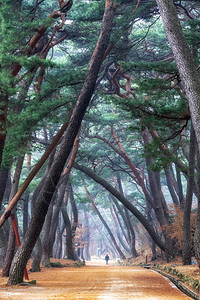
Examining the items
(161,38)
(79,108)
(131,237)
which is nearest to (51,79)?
(79,108)

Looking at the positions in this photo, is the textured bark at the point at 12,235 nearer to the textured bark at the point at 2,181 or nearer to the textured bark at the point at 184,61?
the textured bark at the point at 2,181

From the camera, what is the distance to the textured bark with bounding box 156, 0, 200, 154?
A: 7.77 metres

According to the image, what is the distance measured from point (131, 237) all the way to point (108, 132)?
9.89 m

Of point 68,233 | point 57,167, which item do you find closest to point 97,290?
point 57,167

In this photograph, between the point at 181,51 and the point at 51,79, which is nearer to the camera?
the point at 181,51

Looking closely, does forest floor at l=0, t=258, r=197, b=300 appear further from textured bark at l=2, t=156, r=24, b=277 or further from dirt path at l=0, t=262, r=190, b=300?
textured bark at l=2, t=156, r=24, b=277

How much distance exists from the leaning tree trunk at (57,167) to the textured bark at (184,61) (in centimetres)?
304

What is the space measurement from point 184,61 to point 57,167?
470cm

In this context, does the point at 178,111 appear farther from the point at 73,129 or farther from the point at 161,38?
the point at 161,38

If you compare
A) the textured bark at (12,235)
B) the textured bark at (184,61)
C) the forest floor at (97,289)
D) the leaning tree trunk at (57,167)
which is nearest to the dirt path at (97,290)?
the forest floor at (97,289)

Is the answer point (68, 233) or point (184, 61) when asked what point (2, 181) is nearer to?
point (184, 61)

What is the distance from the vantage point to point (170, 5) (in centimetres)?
890

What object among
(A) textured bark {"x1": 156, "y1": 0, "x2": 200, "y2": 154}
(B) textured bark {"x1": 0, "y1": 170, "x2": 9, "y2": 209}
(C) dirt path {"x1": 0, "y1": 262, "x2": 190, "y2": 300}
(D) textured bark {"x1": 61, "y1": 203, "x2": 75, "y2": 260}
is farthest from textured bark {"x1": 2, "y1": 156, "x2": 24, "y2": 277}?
(D) textured bark {"x1": 61, "y1": 203, "x2": 75, "y2": 260}

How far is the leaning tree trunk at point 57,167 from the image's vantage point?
973cm
